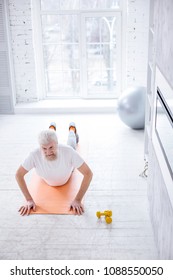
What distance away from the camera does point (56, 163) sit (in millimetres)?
3752

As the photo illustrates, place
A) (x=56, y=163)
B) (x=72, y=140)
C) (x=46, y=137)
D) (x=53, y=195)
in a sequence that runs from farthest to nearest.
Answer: (x=72, y=140) < (x=53, y=195) < (x=56, y=163) < (x=46, y=137)

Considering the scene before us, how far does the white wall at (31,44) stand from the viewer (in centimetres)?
616

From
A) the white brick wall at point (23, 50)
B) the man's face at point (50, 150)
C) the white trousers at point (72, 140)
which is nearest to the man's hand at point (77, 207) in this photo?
the man's face at point (50, 150)

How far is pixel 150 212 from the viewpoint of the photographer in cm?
365

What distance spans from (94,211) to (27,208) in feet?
2.02

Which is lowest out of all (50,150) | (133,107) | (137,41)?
(133,107)

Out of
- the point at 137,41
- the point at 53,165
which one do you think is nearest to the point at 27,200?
the point at 53,165

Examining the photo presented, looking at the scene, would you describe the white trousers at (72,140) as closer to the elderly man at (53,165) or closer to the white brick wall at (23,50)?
the elderly man at (53,165)

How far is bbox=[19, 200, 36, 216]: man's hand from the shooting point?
377cm

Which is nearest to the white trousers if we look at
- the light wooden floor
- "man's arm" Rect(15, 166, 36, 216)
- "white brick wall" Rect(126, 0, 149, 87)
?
the light wooden floor

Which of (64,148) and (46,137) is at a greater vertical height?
(46,137)

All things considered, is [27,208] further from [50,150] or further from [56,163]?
[50,150]

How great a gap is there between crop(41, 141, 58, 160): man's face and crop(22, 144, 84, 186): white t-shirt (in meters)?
0.07

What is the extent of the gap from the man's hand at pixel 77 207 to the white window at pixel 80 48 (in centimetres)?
326
